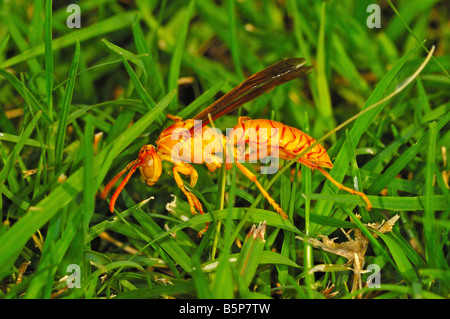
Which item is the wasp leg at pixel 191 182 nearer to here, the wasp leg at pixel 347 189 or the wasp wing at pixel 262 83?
the wasp wing at pixel 262 83

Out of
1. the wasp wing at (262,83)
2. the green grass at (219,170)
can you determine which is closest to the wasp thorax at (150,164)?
the green grass at (219,170)

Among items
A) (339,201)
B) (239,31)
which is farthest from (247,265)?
(239,31)

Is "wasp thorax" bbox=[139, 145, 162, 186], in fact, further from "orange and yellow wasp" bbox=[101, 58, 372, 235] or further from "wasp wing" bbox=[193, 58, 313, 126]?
"wasp wing" bbox=[193, 58, 313, 126]

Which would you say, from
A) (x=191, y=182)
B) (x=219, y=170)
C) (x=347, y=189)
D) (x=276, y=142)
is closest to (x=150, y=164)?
(x=191, y=182)

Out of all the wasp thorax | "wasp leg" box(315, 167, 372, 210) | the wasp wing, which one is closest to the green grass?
"wasp leg" box(315, 167, 372, 210)

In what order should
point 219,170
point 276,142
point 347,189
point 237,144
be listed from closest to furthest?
point 347,189
point 276,142
point 237,144
point 219,170

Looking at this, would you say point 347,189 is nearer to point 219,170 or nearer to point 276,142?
point 276,142
